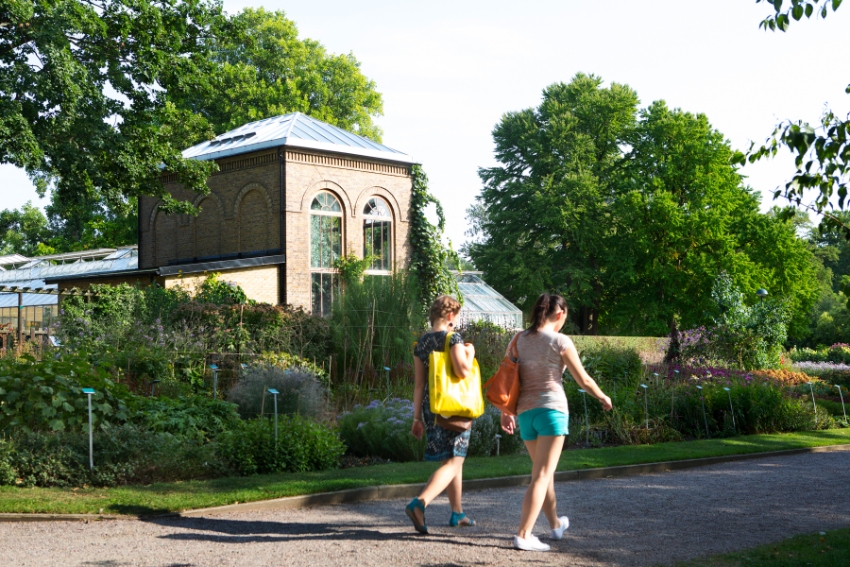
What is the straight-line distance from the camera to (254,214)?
2866 centimetres

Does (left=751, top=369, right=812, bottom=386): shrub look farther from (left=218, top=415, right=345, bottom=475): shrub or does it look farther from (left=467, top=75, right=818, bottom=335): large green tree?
(left=467, top=75, right=818, bottom=335): large green tree

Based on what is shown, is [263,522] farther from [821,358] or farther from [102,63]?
[821,358]

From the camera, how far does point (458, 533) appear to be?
7504 mm

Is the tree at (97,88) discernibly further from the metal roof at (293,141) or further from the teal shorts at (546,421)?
the teal shorts at (546,421)

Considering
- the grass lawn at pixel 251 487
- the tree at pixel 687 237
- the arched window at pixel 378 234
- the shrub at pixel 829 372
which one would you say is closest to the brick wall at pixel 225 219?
the arched window at pixel 378 234

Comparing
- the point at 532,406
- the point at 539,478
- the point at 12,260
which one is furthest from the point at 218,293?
the point at 12,260

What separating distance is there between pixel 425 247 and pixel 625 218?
1583cm

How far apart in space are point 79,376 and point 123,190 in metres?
10.2

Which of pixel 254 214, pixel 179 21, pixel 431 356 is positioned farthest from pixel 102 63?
pixel 431 356

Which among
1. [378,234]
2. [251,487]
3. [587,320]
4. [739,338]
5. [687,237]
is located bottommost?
[251,487]

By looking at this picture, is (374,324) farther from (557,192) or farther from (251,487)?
(557,192)

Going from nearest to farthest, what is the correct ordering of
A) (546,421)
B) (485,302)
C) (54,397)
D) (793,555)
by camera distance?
(793,555), (546,421), (54,397), (485,302)

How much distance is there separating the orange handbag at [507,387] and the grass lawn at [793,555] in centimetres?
170

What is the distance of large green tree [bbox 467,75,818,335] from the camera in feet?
137
